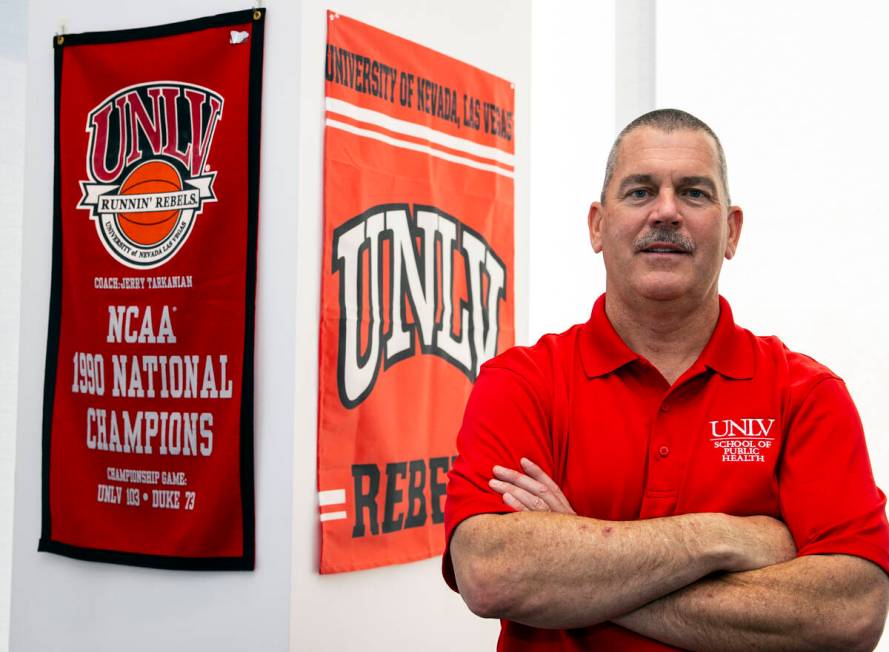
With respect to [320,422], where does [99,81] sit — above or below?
above

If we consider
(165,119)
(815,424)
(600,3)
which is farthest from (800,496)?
(600,3)

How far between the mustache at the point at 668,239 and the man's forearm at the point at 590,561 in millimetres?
480

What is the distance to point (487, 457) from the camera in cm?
170

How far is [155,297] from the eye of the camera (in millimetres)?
2721

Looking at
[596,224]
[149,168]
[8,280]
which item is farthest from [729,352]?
[8,280]

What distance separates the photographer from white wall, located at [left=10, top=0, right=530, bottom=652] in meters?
2.57

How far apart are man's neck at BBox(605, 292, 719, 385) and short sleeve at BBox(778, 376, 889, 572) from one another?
8.6 inches

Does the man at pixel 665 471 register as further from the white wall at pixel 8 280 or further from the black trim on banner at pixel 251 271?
the white wall at pixel 8 280

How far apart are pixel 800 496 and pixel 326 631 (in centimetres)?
143

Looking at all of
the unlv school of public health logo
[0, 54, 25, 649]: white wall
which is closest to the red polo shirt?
the unlv school of public health logo

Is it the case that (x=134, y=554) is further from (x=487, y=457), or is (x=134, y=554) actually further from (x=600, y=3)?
(x=600, y=3)

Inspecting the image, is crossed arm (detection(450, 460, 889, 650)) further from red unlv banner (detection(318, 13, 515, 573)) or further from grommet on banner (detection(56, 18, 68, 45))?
grommet on banner (detection(56, 18, 68, 45))

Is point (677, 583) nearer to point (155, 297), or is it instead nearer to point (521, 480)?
point (521, 480)

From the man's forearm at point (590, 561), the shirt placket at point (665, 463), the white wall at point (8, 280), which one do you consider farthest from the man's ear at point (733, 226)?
the white wall at point (8, 280)
